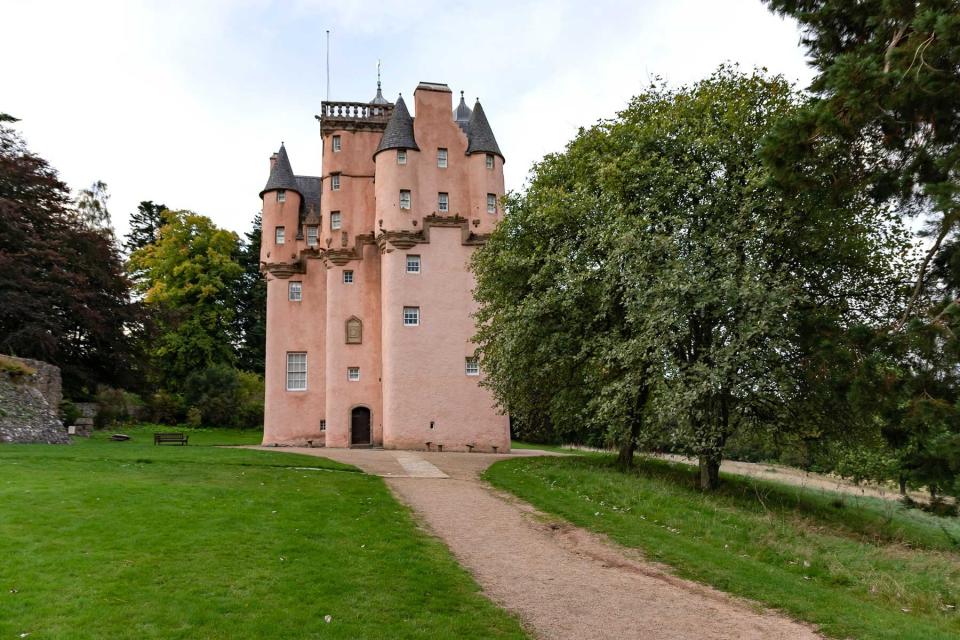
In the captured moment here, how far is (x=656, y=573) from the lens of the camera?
10.7 m

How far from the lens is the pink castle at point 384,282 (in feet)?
114

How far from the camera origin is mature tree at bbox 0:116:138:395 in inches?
1217

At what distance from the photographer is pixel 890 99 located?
980 cm

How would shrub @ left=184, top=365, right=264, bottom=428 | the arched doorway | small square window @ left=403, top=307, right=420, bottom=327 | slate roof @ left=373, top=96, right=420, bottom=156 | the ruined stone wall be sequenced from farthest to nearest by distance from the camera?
shrub @ left=184, top=365, right=264, bottom=428 → the arched doorway → slate roof @ left=373, top=96, right=420, bottom=156 → small square window @ left=403, top=307, right=420, bottom=327 → the ruined stone wall

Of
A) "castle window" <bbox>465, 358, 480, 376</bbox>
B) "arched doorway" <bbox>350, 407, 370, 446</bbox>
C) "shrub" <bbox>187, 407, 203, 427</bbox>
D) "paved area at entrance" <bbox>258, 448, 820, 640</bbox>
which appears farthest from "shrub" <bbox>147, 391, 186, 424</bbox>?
"paved area at entrance" <bbox>258, 448, 820, 640</bbox>

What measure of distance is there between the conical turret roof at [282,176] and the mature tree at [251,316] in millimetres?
18414

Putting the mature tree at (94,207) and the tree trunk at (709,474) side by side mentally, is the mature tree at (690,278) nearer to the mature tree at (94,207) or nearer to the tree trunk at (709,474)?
the tree trunk at (709,474)

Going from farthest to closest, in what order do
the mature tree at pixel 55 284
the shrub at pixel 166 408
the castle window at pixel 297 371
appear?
1. the shrub at pixel 166 408
2. the castle window at pixel 297 371
3. the mature tree at pixel 55 284

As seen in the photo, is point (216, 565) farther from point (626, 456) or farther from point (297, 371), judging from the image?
point (297, 371)

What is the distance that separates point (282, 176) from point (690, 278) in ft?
95.8

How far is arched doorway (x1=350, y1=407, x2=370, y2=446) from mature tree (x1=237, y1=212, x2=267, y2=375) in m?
23.8

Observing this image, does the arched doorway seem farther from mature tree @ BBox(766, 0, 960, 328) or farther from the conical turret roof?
mature tree @ BBox(766, 0, 960, 328)

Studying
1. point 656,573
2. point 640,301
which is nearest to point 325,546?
point 656,573

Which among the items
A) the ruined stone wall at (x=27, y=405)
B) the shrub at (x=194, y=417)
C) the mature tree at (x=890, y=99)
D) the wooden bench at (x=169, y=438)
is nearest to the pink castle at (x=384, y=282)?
the shrub at (x=194, y=417)
